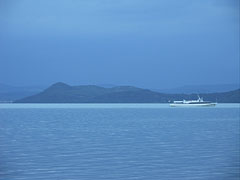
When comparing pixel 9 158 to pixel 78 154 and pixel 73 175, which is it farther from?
pixel 73 175

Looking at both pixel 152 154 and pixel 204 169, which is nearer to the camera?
pixel 204 169

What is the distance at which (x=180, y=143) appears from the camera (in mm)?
43500

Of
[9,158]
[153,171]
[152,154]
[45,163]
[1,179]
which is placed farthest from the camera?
[152,154]

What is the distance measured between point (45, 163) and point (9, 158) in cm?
330

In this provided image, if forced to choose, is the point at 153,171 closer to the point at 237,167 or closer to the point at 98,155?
the point at 237,167

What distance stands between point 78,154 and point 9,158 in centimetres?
438

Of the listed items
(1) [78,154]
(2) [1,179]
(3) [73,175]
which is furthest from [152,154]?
(2) [1,179]

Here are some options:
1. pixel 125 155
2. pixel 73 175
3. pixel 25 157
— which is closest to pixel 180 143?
pixel 125 155

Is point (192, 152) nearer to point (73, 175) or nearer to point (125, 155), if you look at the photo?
point (125, 155)

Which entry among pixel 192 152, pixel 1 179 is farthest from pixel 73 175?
pixel 192 152

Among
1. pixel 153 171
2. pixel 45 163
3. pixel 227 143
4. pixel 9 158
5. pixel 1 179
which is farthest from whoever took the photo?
pixel 227 143

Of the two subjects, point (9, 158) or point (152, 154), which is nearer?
point (9, 158)

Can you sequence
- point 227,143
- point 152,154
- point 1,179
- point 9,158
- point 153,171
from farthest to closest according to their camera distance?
point 227,143 → point 152,154 → point 9,158 → point 153,171 → point 1,179

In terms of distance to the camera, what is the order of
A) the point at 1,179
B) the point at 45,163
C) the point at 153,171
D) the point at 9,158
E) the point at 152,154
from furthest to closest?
the point at 152,154, the point at 9,158, the point at 45,163, the point at 153,171, the point at 1,179
